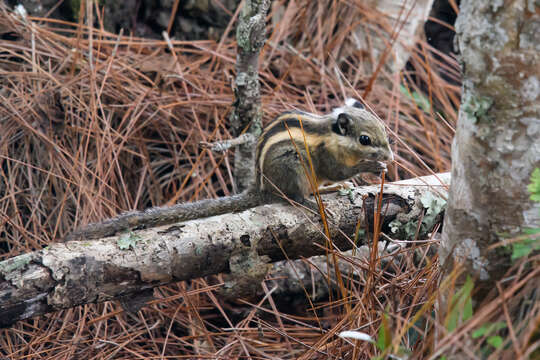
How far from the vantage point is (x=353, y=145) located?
301cm

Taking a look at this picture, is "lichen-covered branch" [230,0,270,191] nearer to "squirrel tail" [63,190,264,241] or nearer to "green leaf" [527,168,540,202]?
"squirrel tail" [63,190,264,241]

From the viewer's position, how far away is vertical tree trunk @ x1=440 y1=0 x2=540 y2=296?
4.48 feet

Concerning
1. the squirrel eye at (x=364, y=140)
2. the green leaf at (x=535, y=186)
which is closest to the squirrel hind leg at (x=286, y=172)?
the squirrel eye at (x=364, y=140)

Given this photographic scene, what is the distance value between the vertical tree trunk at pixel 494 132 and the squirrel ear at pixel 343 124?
4.56ft

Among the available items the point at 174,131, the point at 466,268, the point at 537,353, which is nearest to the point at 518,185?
the point at 466,268

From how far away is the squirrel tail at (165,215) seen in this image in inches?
88.4

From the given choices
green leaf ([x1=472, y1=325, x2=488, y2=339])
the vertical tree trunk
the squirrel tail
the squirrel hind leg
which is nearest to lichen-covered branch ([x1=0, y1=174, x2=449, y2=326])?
the squirrel tail

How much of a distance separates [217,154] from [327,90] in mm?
1120

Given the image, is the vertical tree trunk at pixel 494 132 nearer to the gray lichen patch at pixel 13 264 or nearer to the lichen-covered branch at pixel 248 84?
the gray lichen patch at pixel 13 264

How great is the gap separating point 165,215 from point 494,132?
1.56m

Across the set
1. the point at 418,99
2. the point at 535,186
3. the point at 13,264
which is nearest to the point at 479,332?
the point at 535,186

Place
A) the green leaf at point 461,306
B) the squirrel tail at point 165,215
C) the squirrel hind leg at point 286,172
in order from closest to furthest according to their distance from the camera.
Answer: the green leaf at point 461,306 < the squirrel tail at point 165,215 < the squirrel hind leg at point 286,172

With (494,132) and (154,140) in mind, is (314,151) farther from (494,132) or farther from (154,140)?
(494,132)

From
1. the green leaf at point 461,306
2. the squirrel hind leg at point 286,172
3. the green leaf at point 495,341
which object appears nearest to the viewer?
the green leaf at point 495,341
